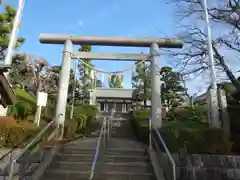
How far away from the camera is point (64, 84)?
9422 mm

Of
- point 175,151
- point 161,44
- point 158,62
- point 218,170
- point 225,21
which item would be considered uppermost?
point 225,21

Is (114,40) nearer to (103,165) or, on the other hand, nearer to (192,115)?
(103,165)

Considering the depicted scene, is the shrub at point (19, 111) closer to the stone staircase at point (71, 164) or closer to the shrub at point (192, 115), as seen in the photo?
the stone staircase at point (71, 164)

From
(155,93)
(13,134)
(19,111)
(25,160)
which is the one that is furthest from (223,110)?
(19,111)

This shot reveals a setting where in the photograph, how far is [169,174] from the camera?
586 centimetres

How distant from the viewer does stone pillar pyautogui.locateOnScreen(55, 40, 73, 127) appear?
914 centimetres

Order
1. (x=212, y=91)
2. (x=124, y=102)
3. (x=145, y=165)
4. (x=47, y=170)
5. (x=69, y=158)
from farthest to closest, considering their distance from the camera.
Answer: (x=124, y=102)
(x=212, y=91)
(x=69, y=158)
(x=145, y=165)
(x=47, y=170)

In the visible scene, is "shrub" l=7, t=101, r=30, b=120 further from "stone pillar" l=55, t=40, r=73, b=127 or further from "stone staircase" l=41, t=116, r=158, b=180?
"stone staircase" l=41, t=116, r=158, b=180

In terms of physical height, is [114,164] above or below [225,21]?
below

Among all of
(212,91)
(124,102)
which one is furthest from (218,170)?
(124,102)

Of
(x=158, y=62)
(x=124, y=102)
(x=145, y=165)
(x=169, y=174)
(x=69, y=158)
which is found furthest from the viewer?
(x=124, y=102)

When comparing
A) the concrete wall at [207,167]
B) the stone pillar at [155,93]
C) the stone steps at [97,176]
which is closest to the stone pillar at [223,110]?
the stone pillar at [155,93]

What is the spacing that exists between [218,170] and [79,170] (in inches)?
161

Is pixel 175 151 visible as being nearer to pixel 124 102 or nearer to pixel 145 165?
pixel 145 165
